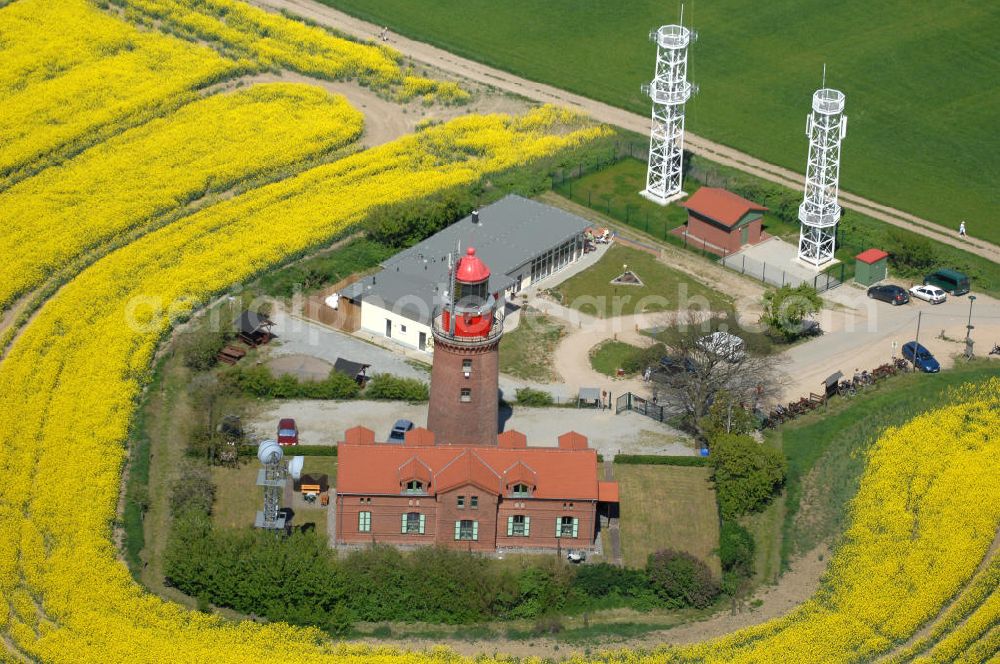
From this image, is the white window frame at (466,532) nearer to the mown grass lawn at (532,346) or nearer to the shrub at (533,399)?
the shrub at (533,399)

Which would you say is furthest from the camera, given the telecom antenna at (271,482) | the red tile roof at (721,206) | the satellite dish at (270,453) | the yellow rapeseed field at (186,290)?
the red tile roof at (721,206)

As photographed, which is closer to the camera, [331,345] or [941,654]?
[941,654]

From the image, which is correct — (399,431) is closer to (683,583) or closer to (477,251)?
(683,583)

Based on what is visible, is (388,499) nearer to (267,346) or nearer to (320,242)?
(267,346)

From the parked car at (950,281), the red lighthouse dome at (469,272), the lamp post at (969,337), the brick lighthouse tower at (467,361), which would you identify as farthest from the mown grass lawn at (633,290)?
the red lighthouse dome at (469,272)

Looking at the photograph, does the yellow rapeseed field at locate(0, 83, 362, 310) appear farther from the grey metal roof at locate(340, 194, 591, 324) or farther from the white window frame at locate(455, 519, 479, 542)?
the white window frame at locate(455, 519, 479, 542)

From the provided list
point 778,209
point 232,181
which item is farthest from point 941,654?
point 232,181

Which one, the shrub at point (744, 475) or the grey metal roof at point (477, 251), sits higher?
the grey metal roof at point (477, 251)
